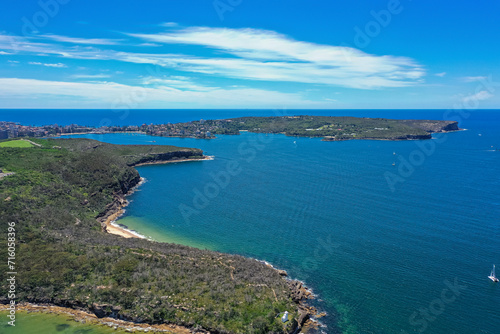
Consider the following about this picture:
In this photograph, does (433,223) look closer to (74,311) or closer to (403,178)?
(403,178)

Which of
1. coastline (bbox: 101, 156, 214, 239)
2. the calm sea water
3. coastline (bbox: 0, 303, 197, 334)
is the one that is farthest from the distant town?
coastline (bbox: 0, 303, 197, 334)

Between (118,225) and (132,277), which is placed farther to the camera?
(118,225)

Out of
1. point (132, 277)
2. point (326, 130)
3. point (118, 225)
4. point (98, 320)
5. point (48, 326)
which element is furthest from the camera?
point (326, 130)

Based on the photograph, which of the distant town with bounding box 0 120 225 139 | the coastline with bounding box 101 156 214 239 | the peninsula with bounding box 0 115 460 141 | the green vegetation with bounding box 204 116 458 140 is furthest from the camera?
the green vegetation with bounding box 204 116 458 140

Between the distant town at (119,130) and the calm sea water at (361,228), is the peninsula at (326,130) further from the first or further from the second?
the calm sea water at (361,228)

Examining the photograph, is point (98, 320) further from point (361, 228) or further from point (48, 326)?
point (361, 228)

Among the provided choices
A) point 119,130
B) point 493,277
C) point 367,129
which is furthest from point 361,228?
point 119,130

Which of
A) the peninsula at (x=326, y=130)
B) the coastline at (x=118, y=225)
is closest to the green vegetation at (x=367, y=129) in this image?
the peninsula at (x=326, y=130)

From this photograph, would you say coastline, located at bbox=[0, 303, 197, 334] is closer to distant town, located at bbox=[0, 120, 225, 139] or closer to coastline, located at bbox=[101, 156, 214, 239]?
coastline, located at bbox=[101, 156, 214, 239]
